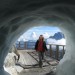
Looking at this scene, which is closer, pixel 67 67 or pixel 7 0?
pixel 7 0

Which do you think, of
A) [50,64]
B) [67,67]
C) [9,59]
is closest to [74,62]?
[67,67]

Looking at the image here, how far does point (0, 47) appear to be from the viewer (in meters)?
6.36

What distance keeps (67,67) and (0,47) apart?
2176mm

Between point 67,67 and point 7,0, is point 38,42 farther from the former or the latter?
point 7,0

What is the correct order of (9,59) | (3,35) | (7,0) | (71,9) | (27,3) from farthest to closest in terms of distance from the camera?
(9,59) → (3,35) → (71,9) → (27,3) → (7,0)

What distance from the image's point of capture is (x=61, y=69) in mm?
8117

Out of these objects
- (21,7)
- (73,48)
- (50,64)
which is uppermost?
(21,7)

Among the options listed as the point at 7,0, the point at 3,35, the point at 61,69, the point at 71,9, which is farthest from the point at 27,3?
the point at 61,69

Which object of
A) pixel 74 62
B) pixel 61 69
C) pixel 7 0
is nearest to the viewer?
pixel 7 0

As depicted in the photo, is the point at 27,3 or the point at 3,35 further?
the point at 3,35

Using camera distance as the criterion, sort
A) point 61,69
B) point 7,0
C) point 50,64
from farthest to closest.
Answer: point 50,64, point 61,69, point 7,0

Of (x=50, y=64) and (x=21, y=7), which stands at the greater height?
(x=21, y=7)

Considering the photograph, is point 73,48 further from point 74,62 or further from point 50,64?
point 50,64

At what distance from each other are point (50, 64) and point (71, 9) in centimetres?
807
